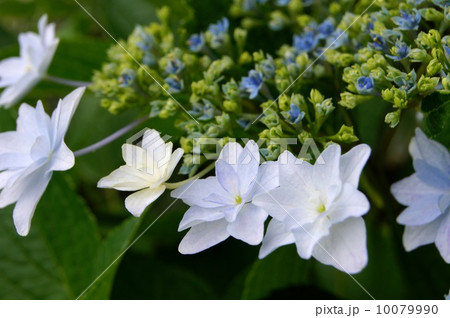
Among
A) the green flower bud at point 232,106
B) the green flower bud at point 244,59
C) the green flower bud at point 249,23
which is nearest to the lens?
the green flower bud at point 232,106

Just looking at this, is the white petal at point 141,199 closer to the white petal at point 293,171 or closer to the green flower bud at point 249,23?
the white petal at point 293,171

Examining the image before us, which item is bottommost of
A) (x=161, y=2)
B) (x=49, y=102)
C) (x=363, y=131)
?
(x=363, y=131)

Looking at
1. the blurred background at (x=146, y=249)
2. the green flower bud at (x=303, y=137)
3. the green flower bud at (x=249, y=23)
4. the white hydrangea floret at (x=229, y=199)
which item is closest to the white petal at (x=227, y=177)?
the white hydrangea floret at (x=229, y=199)

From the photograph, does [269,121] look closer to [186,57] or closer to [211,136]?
[211,136]

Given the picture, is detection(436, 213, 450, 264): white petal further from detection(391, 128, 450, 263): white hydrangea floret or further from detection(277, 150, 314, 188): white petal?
detection(277, 150, 314, 188): white petal

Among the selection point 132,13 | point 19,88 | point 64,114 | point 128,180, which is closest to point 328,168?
point 128,180

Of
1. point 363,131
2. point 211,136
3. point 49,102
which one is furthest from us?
point 49,102
